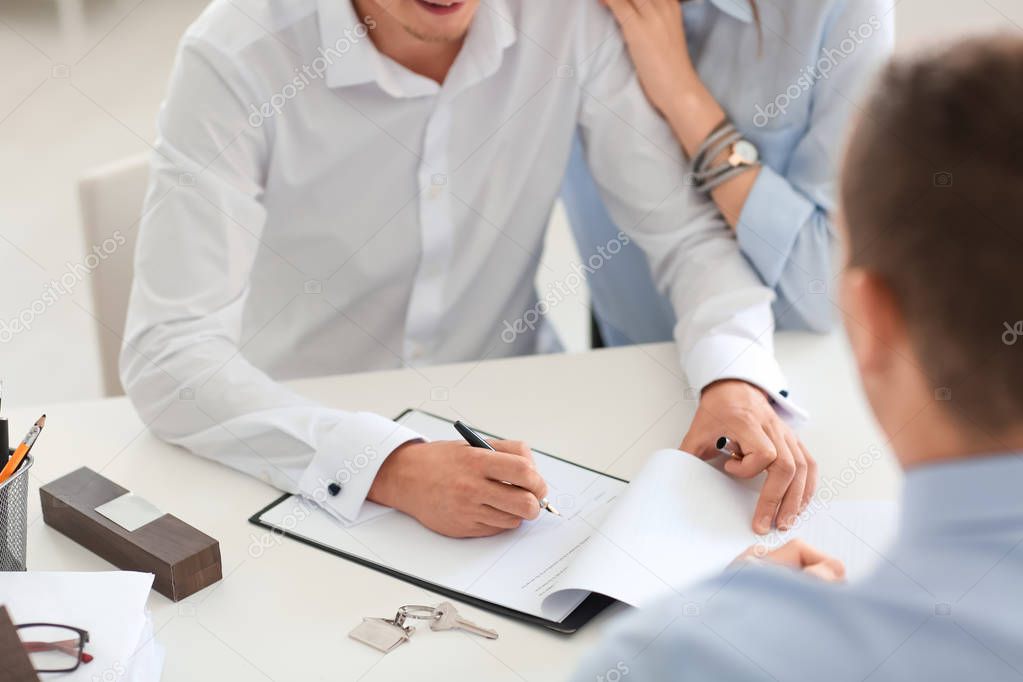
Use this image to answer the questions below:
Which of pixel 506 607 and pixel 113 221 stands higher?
pixel 113 221

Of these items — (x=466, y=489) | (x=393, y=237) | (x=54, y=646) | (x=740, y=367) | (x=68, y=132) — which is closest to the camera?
(x=54, y=646)

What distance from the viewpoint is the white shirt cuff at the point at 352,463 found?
50.6 inches

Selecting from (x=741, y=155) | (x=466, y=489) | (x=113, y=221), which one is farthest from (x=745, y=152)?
(x=113, y=221)

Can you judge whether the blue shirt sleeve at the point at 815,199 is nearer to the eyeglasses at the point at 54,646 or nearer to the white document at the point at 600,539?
the white document at the point at 600,539

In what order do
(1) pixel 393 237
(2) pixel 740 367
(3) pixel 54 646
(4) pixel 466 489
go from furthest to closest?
(1) pixel 393 237 < (2) pixel 740 367 < (4) pixel 466 489 < (3) pixel 54 646

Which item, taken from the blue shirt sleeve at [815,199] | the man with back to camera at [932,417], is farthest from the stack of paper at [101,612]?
the blue shirt sleeve at [815,199]

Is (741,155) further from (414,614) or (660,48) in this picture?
(414,614)

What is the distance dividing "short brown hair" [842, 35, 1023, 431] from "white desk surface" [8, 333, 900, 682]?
531 millimetres

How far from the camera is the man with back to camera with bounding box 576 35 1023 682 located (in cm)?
62

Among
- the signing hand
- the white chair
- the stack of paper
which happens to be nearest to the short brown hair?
the signing hand

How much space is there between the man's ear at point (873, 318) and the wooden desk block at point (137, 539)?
2.37 ft

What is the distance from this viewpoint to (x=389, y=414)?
150 centimetres

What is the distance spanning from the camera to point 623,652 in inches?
28.2

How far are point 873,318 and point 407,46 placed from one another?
120 centimetres
